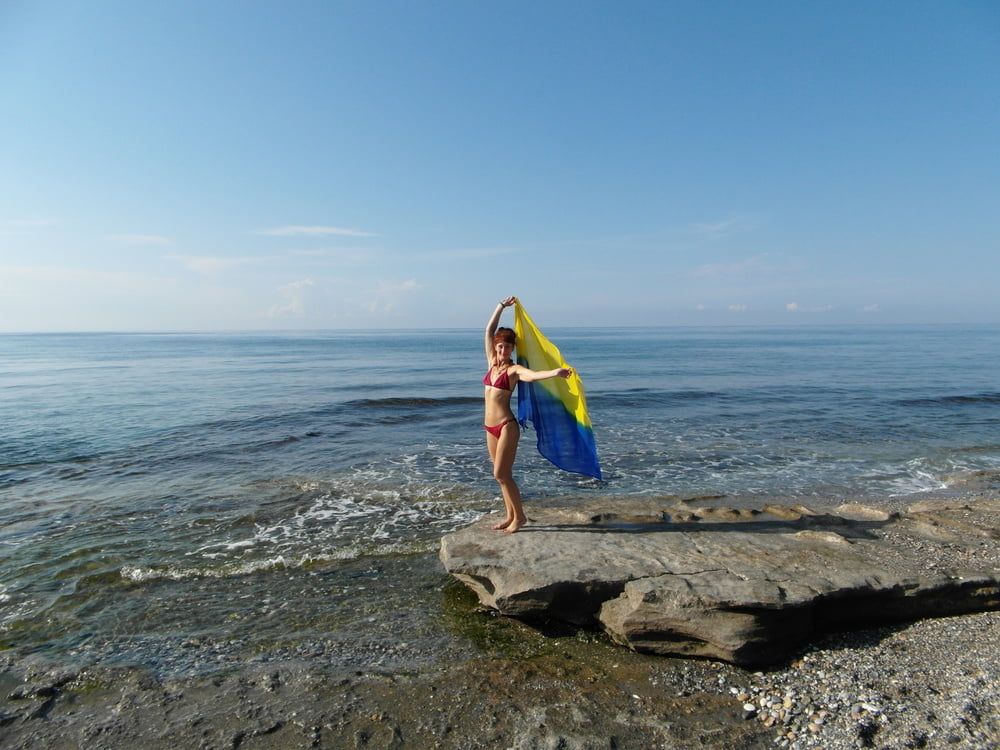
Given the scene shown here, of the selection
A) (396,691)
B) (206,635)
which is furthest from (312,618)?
(396,691)

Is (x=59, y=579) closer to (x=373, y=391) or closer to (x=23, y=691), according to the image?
(x=23, y=691)

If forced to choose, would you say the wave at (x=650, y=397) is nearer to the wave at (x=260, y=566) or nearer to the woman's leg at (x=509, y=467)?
the wave at (x=260, y=566)

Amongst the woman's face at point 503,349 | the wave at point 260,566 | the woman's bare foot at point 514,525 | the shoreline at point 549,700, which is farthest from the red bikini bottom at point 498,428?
the shoreline at point 549,700

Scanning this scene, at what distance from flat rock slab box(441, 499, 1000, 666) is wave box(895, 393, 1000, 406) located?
16.4 metres

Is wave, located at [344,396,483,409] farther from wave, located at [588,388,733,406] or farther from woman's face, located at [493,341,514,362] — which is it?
woman's face, located at [493,341,514,362]

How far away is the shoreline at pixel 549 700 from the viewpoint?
12.8 feet

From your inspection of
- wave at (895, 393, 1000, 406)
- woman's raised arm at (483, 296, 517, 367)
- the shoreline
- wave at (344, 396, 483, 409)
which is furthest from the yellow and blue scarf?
wave at (895, 393, 1000, 406)

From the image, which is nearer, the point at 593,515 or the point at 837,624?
the point at 837,624

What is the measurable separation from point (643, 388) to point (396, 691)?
23338 millimetres

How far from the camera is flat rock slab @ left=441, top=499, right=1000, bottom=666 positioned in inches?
195

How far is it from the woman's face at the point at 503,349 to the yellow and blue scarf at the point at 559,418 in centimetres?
101

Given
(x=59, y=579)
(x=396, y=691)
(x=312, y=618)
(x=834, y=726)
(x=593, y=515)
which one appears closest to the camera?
(x=834, y=726)

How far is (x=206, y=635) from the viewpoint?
17.7 feet

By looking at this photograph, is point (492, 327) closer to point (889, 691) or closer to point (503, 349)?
point (503, 349)
